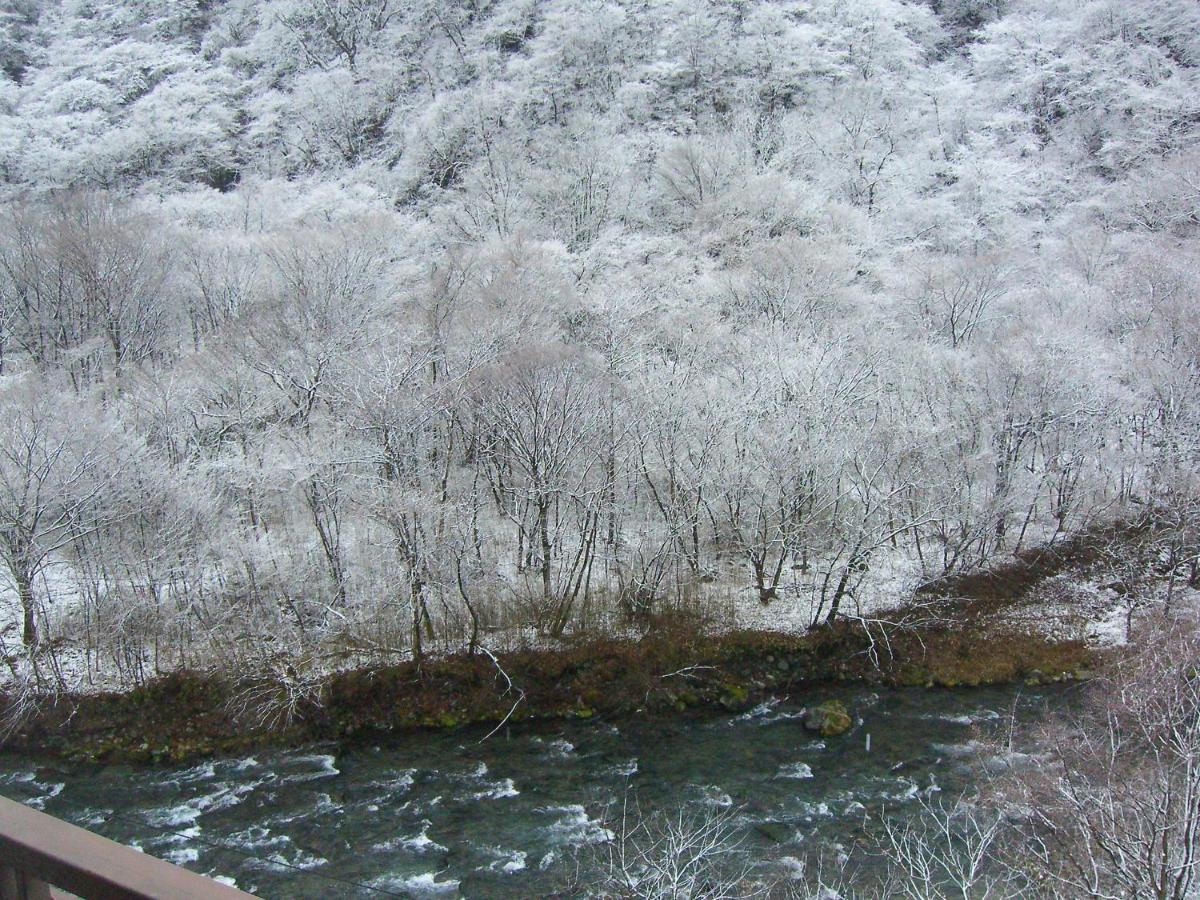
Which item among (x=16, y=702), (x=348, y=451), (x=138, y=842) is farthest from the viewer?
(x=348, y=451)

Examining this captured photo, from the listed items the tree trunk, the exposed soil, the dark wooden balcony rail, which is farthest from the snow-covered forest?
the dark wooden balcony rail

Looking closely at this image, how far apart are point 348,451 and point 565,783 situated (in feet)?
29.3

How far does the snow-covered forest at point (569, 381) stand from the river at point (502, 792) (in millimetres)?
2884

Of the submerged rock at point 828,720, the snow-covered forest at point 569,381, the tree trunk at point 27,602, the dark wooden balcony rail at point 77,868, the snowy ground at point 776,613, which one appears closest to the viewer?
the dark wooden balcony rail at point 77,868

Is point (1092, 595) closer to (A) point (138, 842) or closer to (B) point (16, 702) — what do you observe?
(A) point (138, 842)

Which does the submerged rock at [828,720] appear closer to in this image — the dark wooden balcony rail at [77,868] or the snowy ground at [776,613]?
the snowy ground at [776,613]

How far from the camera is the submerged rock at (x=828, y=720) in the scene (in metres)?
17.6

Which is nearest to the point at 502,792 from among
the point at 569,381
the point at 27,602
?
the point at 569,381

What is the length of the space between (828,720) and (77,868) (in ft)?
59.5

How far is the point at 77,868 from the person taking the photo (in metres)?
1.44

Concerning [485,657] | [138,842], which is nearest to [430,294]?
[485,657]

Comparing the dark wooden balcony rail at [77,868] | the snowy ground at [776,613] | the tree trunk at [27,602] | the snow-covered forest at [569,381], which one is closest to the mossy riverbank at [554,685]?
the snowy ground at [776,613]

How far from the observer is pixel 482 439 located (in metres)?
21.0

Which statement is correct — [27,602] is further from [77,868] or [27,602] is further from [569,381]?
[77,868]
